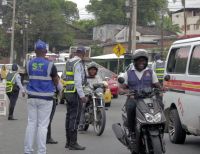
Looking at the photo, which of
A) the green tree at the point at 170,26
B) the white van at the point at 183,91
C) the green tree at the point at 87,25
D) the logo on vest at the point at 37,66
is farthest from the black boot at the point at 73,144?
the green tree at the point at 87,25

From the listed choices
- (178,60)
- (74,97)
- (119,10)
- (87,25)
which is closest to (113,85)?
(178,60)

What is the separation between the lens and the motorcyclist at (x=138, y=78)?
922 centimetres

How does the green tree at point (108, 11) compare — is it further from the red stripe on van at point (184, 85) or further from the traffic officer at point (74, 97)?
the traffic officer at point (74, 97)

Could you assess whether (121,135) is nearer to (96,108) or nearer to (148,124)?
(148,124)

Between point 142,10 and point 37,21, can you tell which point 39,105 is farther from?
point 142,10

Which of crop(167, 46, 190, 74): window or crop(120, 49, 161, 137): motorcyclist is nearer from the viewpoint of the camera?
crop(120, 49, 161, 137): motorcyclist

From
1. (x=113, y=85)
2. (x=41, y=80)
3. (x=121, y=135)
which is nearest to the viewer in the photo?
(x=41, y=80)

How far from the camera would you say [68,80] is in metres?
11.2

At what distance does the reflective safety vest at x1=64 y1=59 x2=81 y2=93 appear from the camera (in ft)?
36.3

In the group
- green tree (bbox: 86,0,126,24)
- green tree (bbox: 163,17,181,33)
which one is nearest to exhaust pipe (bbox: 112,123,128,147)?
green tree (bbox: 86,0,126,24)

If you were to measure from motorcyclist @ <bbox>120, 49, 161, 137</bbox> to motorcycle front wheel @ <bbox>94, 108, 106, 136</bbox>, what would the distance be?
3549mm

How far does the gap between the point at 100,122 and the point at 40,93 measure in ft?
13.2

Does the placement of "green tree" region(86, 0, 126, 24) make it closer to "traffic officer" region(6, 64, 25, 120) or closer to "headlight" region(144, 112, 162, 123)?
"traffic officer" region(6, 64, 25, 120)

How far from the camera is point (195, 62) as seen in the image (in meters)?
10.7
